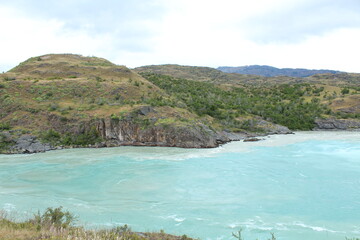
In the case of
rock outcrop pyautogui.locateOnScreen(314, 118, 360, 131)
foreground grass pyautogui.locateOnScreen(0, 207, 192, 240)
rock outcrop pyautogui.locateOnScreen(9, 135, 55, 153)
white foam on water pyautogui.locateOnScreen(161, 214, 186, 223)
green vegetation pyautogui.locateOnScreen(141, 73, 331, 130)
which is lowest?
white foam on water pyautogui.locateOnScreen(161, 214, 186, 223)

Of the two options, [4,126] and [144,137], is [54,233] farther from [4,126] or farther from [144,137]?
[4,126]

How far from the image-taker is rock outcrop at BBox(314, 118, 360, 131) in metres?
52.1

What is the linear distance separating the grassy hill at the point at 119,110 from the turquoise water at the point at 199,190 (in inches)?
220

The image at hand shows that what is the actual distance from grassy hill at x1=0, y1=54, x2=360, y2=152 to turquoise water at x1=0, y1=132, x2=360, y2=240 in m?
5.58

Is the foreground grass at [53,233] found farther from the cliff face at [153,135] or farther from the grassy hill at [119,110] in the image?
the grassy hill at [119,110]

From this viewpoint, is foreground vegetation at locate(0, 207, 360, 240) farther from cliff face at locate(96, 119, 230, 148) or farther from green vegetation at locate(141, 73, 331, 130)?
green vegetation at locate(141, 73, 331, 130)

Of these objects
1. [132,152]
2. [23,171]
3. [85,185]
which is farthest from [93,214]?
[132,152]

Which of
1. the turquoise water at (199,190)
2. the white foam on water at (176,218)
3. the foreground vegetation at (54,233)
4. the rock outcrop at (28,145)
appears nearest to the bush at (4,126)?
the rock outcrop at (28,145)

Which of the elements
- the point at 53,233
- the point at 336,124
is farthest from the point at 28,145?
the point at 336,124

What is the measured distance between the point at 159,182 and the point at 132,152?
11.8 m

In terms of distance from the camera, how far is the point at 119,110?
37.7m

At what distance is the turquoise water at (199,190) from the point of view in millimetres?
11953

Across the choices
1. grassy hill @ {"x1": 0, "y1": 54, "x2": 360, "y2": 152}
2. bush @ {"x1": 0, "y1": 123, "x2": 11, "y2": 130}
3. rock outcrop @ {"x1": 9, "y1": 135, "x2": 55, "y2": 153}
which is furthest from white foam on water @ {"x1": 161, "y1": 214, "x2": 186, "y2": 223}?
bush @ {"x1": 0, "y1": 123, "x2": 11, "y2": 130}

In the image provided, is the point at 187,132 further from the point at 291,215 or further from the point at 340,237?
the point at 340,237
